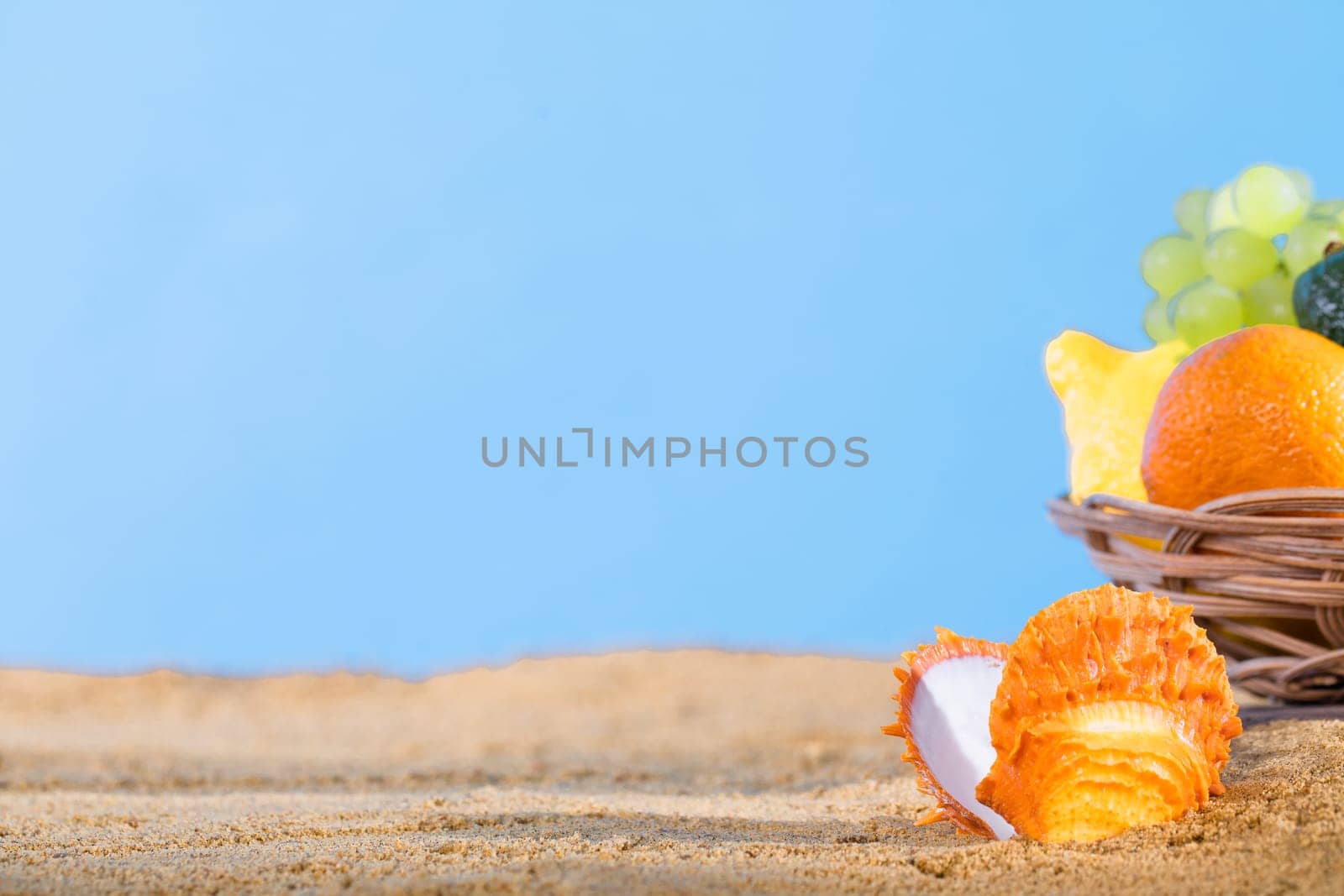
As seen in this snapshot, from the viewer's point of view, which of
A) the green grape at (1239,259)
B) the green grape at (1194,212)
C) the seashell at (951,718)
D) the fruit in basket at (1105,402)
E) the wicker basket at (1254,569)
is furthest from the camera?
the green grape at (1194,212)

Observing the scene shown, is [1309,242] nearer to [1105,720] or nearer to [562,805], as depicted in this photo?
[1105,720]

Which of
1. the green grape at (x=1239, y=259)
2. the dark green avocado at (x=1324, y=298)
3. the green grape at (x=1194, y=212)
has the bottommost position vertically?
the dark green avocado at (x=1324, y=298)

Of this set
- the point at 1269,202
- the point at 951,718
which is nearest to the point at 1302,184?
the point at 1269,202

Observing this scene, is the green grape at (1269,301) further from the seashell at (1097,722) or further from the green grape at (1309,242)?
the seashell at (1097,722)

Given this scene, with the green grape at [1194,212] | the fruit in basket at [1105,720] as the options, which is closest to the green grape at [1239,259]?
the green grape at [1194,212]

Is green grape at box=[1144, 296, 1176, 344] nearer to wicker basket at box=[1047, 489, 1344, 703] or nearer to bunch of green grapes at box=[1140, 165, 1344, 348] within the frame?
bunch of green grapes at box=[1140, 165, 1344, 348]

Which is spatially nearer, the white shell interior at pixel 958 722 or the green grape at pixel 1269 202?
the white shell interior at pixel 958 722
